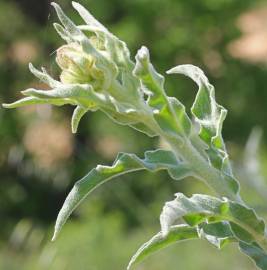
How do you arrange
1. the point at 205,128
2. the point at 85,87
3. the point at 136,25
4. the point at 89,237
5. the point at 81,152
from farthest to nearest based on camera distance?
the point at 136,25, the point at 81,152, the point at 89,237, the point at 205,128, the point at 85,87

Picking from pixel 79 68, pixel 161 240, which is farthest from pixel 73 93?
pixel 161 240

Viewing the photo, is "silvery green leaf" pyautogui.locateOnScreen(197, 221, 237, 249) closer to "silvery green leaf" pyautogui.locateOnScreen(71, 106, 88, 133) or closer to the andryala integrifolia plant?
the andryala integrifolia plant

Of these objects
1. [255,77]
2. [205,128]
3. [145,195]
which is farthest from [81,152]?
[205,128]

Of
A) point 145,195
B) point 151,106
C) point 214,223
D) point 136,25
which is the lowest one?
point 145,195

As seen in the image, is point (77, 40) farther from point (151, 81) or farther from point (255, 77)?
point (255, 77)

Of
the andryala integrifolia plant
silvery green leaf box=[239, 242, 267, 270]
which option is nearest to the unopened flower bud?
the andryala integrifolia plant

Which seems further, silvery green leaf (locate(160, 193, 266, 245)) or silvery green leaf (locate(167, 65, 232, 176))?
silvery green leaf (locate(167, 65, 232, 176))

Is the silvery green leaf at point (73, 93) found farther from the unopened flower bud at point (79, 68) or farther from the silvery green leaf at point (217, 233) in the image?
the silvery green leaf at point (217, 233)
